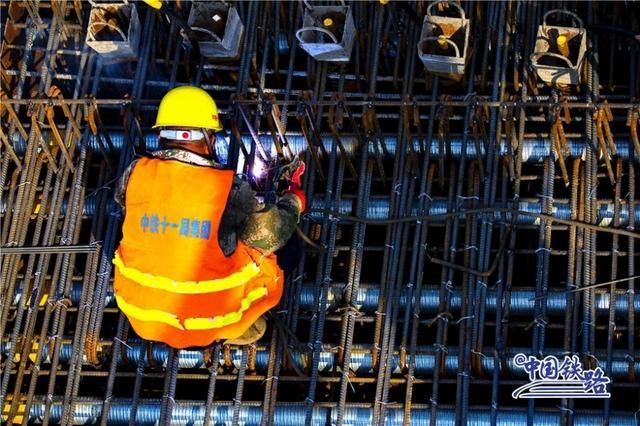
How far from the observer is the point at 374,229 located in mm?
12594

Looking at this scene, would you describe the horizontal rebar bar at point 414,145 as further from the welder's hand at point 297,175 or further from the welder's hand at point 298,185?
the welder's hand at point 297,175

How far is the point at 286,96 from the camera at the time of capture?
1251 cm

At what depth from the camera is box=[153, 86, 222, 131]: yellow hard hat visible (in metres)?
10.8

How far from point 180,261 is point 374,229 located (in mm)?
2957

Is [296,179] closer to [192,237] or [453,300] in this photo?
[192,237]

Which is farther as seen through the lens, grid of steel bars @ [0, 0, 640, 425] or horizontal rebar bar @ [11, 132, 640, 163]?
horizontal rebar bar @ [11, 132, 640, 163]

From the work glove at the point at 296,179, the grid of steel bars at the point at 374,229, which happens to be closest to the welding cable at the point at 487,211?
the grid of steel bars at the point at 374,229

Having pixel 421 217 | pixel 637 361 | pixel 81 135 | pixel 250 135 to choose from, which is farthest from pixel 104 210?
pixel 637 361

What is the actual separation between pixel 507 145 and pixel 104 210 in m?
4.24

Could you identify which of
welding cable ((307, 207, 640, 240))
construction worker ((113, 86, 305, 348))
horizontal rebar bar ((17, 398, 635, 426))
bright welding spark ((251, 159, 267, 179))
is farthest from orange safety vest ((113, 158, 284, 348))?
bright welding spark ((251, 159, 267, 179))

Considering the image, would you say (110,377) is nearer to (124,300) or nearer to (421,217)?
(124,300)

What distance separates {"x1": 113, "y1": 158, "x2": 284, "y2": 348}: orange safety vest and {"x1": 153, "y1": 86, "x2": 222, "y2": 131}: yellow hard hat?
1.71ft

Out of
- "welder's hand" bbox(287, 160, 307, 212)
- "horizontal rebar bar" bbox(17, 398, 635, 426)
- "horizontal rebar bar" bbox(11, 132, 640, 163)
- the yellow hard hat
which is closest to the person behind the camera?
the yellow hard hat

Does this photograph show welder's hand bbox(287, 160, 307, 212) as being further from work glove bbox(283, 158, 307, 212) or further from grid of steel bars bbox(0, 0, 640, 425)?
grid of steel bars bbox(0, 0, 640, 425)
